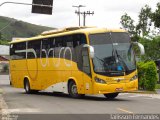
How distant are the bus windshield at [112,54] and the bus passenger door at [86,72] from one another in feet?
1.57

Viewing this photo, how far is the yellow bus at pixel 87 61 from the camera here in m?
25.8

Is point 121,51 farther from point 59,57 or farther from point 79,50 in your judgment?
point 59,57

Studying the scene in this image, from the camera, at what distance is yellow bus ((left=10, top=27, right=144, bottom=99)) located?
25.8m

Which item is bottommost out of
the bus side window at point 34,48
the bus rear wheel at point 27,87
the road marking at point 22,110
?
the bus rear wheel at point 27,87

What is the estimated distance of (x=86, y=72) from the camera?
26312 mm

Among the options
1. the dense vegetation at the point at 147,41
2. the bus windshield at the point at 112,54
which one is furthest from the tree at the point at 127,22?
the bus windshield at the point at 112,54

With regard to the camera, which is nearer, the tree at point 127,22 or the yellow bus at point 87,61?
the yellow bus at point 87,61

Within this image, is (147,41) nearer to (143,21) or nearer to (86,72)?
(143,21)

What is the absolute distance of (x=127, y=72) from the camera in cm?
2612

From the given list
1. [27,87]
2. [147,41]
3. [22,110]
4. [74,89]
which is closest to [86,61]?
[74,89]

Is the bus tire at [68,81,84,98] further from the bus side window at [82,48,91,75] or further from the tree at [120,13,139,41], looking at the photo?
the tree at [120,13,139,41]

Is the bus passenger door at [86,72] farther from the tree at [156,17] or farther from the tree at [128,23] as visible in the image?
the tree at [128,23]

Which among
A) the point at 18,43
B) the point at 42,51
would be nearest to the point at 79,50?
the point at 42,51

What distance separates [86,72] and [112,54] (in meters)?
1.54
